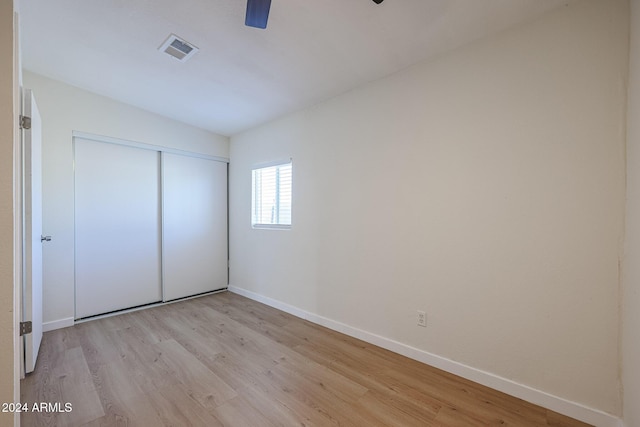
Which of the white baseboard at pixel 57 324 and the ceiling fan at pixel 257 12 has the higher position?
the ceiling fan at pixel 257 12

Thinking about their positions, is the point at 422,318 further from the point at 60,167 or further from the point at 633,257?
the point at 60,167

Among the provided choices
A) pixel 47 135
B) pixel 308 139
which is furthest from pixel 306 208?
pixel 47 135

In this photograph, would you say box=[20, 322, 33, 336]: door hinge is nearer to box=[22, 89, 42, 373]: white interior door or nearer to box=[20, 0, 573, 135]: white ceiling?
box=[22, 89, 42, 373]: white interior door

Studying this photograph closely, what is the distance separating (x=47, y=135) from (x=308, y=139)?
2.77 meters

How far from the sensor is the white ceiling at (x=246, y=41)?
5.82 feet

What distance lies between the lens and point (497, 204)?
1877mm

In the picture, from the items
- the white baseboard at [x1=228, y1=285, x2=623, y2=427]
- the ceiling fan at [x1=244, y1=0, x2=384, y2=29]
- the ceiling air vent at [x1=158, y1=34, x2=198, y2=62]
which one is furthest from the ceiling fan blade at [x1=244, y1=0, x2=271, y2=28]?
the white baseboard at [x1=228, y1=285, x2=623, y2=427]

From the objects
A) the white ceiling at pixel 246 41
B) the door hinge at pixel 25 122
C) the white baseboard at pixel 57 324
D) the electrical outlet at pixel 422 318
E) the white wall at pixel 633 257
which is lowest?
the white baseboard at pixel 57 324

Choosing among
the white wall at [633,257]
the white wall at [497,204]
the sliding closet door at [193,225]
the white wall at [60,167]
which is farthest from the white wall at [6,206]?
the white wall at [633,257]

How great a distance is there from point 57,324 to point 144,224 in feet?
4.37

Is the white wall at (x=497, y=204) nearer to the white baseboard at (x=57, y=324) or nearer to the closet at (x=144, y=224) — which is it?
the closet at (x=144, y=224)

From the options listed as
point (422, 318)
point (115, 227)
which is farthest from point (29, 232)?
point (422, 318)

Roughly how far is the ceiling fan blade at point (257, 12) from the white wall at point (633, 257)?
186 cm

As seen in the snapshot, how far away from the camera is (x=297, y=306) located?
3.27 metres
